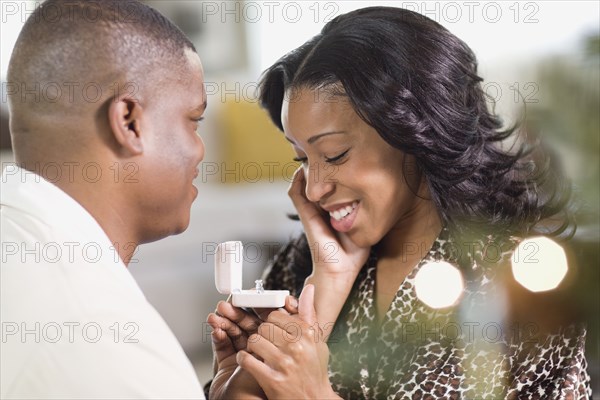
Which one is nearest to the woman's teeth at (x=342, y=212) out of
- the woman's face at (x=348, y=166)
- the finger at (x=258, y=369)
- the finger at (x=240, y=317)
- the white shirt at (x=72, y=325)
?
the woman's face at (x=348, y=166)

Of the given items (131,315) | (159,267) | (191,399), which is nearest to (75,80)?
(131,315)

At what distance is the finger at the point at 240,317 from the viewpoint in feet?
4.33

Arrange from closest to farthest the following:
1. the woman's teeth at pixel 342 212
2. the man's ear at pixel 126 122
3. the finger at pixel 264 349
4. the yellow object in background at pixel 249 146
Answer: the man's ear at pixel 126 122 → the finger at pixel 264 349 → the woman's teeth at pixel 342 212 → the yellow object in background at pixel 249 146

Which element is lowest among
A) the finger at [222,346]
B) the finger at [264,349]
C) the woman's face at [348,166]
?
the finger at [222,346]

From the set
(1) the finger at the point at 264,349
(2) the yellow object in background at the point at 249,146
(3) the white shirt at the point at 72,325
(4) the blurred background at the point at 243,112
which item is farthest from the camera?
(2) the yellow object in background at the point at 249,146

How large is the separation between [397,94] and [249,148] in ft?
10.6

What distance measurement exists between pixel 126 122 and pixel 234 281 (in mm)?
340

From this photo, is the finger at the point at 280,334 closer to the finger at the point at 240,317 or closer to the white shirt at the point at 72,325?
the finger at the point at 240,317

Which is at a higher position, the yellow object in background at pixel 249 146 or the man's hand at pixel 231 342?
the man's hand at pixel 231 342

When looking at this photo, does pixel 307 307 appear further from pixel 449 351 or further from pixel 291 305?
pixel 449 351

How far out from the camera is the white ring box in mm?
1272

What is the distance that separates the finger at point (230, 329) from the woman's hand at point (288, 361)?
0.33ft

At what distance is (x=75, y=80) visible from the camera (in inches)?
43.0

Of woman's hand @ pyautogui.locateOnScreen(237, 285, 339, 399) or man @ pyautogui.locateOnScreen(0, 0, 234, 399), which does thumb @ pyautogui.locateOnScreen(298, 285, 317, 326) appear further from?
man @ pyautogui.locateOnScreen(0, 0, 234, 399)
